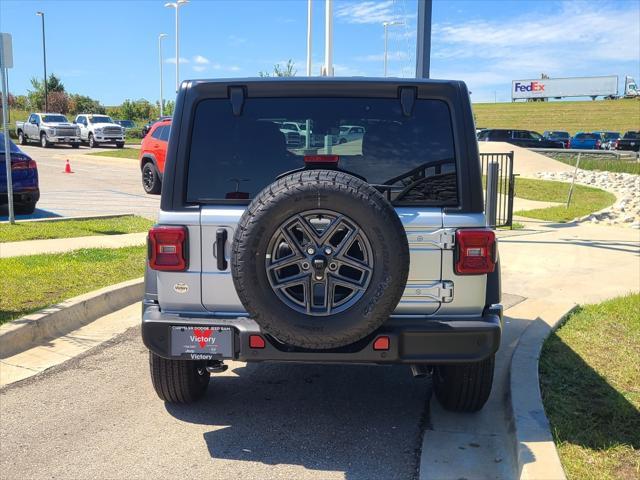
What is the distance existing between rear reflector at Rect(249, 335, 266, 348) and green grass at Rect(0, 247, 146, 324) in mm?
3059

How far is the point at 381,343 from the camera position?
11.5 feet

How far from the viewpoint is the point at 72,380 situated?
16.1 ft

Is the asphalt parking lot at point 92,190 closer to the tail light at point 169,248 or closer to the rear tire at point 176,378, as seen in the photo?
the rear tire at point 176,378

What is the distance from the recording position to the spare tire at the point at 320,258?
3.27m

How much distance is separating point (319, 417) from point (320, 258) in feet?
4.67

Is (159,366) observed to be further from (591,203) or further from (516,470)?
(591,203)

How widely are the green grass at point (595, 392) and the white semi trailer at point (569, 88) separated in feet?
309

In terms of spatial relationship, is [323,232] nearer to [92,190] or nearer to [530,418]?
[530,418]

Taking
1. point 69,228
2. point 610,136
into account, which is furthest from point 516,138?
point 69,228

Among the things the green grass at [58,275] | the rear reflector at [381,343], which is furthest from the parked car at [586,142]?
the rear reflector at [381,343]

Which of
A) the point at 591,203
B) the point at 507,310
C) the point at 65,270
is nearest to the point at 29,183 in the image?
the point at 65,270

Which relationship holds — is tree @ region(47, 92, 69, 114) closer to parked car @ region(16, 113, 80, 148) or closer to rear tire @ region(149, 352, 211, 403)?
parked car @ region(16, 113, 80, 148)

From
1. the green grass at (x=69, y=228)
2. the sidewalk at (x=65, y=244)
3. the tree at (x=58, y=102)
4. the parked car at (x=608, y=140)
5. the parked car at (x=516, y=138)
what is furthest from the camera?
the tree at (x=58, y=102)

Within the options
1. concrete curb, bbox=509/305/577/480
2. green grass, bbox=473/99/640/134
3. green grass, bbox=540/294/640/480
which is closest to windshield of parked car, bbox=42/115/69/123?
green grass, bbox=540/294/640/480
